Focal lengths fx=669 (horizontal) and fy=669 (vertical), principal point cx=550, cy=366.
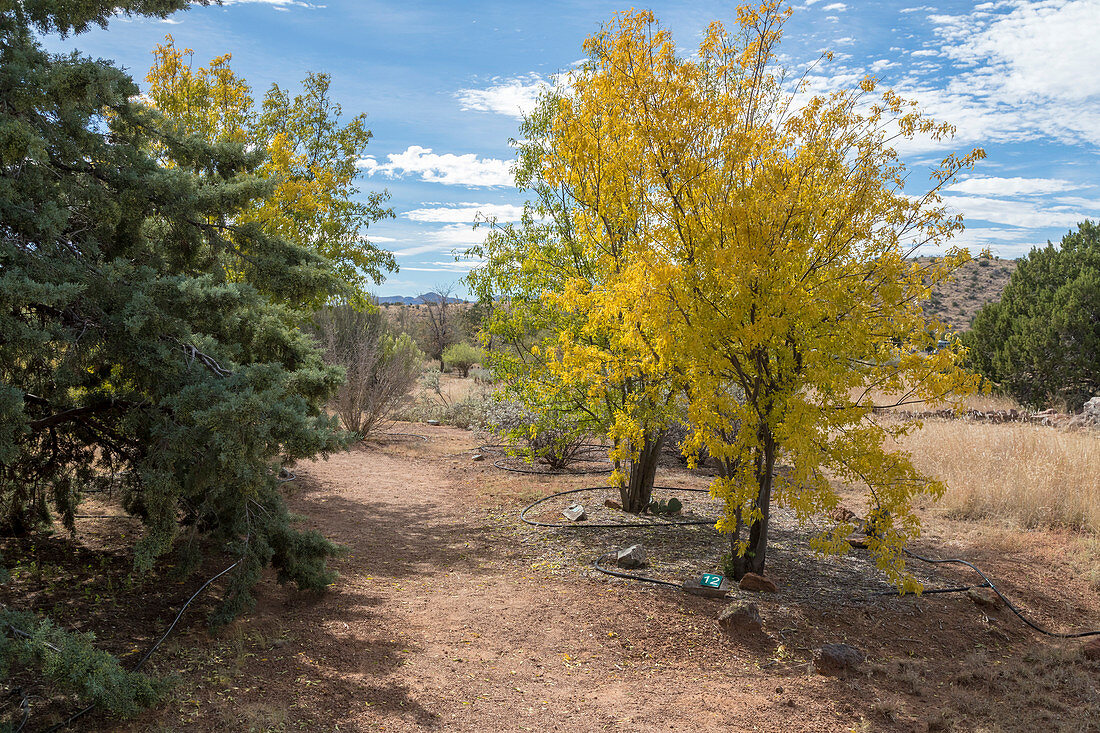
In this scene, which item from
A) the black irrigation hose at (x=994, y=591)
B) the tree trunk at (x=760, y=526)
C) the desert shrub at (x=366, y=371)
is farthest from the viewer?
the desert shrub at (x=366, y=371)

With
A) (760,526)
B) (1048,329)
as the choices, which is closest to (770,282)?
(760,526)

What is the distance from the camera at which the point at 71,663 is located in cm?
288

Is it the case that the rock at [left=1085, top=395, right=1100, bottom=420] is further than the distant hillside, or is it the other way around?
the distant hillside

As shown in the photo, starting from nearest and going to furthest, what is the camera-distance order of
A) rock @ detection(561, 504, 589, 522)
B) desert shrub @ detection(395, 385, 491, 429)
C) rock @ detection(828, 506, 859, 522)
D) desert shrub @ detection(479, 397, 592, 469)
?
rock @ detection(828, 506, 859, 522), rock @ detection(561, 504, 589, 522), desert shrub @ detection(479, 397, 592, 469), desert shrub @ detection(395, 385, 491, 429)

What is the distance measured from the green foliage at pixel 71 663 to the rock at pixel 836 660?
12.6 ft

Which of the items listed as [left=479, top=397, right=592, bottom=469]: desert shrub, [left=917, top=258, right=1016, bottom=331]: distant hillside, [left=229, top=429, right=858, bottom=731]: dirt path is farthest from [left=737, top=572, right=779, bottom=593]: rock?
[left=917, top=258, right=1016, bottom=331]: distant hillside

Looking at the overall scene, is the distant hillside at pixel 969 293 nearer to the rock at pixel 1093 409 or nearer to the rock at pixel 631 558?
the rock at pixel 1093 409

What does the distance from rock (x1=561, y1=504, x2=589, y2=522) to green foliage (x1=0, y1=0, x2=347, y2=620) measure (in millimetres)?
3223

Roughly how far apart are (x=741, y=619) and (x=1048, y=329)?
1696 cm

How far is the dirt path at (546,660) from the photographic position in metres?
3.65

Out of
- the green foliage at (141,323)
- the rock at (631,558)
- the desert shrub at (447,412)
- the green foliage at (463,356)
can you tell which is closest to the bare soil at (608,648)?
the rock at (631,558)

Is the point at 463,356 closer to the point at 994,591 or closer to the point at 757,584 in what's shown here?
the point at 757,584

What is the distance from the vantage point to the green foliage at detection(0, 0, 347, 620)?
11.9 feet

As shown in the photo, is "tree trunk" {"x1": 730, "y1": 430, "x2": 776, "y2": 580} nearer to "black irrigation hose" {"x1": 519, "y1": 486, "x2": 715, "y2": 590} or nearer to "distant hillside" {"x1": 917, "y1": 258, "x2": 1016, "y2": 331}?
"black irrigation hose" {"x1": 519, "y1": 486, "x2": 715, "y2": 590}
